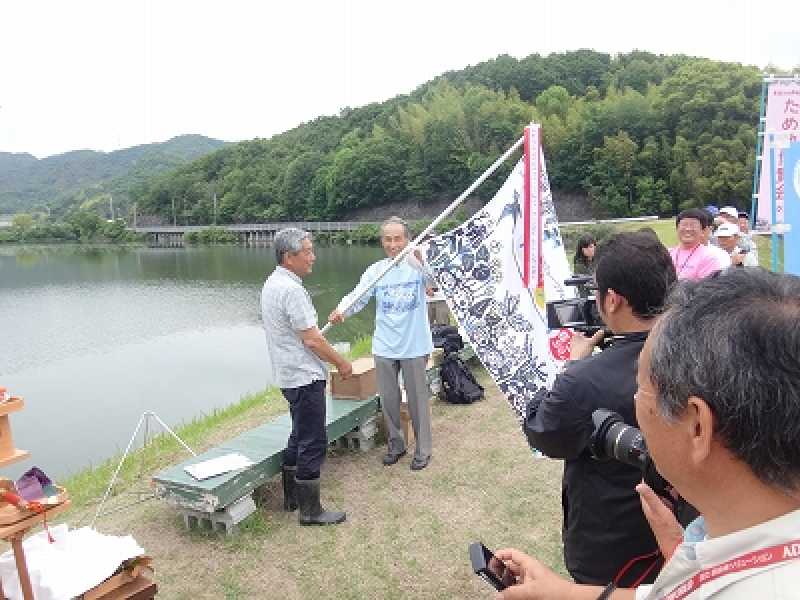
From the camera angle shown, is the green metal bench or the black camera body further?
the green metal bench

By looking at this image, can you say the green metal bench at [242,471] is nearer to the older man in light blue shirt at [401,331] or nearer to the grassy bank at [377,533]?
the grassy bank at [377,533]

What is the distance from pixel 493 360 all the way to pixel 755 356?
260 centimetres

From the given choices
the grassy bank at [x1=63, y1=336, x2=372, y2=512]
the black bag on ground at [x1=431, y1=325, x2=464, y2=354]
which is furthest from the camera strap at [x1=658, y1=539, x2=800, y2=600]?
the black bag on ground at [x1=431, y1=325, x2=464, y2=354]

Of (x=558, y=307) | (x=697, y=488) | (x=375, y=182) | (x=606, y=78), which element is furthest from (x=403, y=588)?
(x=606, y=78)

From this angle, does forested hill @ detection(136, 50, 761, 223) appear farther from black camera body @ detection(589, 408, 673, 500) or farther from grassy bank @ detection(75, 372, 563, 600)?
black camera body @ detection(589, 408, 673, 500)

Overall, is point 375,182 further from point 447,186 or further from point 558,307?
point 558,307

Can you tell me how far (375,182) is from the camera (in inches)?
2173

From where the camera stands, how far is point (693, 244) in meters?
4.36

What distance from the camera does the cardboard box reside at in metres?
4.68

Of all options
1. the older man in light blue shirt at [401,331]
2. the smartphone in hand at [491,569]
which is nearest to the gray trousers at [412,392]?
the older man in light blue shirt at [401,331]

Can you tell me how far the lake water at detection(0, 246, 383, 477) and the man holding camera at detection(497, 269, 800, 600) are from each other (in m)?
7.72

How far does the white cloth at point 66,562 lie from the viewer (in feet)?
7.93

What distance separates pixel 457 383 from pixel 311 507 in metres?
2.31

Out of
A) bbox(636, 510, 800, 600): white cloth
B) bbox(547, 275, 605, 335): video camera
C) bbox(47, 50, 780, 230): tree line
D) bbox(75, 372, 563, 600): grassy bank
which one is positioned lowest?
bbox(75, 372, 563, 600): grassy bank
